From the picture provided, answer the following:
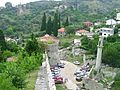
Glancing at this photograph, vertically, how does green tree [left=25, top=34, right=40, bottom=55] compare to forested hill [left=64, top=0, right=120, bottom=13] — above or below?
above

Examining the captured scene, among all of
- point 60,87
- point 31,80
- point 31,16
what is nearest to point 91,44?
point 60,87

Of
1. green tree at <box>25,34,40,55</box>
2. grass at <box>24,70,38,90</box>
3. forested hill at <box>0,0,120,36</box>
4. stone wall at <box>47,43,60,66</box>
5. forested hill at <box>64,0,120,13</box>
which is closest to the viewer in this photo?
grass at <box>24,70,38,90</box>

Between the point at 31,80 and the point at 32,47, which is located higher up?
the point at 32,47

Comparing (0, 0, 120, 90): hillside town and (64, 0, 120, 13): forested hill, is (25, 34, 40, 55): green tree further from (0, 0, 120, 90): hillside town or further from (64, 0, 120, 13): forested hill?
(64, 0, 120, 13): forested hill

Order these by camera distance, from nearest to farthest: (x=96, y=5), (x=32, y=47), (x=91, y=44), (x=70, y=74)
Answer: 1. (x=32, y=47)
2. (x=70, y=74)
3. (x=91, y=44)
4. (x=96, y=5)

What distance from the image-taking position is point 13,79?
17.2 metres

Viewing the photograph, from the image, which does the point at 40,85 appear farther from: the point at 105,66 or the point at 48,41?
the point at 105,66

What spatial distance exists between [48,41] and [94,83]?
18.4 feet

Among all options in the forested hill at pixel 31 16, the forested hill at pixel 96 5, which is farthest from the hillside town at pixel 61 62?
the forested hill at pixel 96 5

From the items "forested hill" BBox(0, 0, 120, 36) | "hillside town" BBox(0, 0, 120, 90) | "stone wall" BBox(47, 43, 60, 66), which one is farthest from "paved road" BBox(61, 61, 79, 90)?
"forested hill" BBox(0, 0, 120, 36)

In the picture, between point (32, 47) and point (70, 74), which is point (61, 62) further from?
point (32, 47)

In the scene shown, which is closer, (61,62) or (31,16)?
(61,62)

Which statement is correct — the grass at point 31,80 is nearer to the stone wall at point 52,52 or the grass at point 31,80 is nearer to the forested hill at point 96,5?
the stone wall at point 52,52

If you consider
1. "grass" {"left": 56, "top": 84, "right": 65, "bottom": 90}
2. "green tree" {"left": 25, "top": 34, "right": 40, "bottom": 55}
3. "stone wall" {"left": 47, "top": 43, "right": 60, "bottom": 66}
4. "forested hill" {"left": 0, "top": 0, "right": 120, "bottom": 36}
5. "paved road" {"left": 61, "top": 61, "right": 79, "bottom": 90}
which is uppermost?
"green tree" {"left": 25, "top": 34, "right": 40, "bottom": 55}
